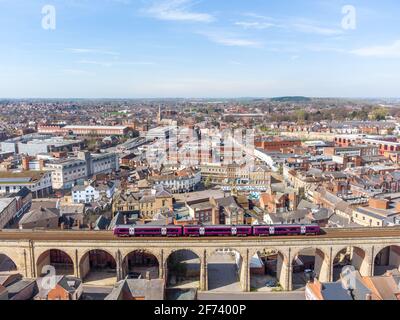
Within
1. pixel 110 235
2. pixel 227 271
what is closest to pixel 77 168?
pixel 110 235

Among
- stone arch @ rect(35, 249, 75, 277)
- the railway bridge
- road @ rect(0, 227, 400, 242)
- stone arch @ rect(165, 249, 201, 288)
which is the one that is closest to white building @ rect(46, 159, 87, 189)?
road @ rect(0, 227, 400, 242)

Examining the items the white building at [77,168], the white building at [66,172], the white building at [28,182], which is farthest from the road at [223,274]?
the white building at [66,172]

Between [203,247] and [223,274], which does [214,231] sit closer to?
[203,247]

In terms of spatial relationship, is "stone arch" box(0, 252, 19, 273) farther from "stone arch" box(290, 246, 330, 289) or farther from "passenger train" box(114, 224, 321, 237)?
"stone arch" box(290, 246, 330, 289)

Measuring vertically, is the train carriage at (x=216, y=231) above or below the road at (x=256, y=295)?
above

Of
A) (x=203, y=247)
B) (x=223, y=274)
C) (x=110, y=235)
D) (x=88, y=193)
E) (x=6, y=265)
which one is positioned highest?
(x=110, y=235)

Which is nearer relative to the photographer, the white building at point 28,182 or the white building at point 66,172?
the white building at point 28,182

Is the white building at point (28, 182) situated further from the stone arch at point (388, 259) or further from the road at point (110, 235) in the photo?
the stone arch at point (388, 259)
